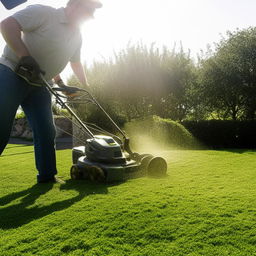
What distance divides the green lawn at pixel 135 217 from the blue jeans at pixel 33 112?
1.08 feet

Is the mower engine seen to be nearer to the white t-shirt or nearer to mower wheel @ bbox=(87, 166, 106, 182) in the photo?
mower wheel @ bbox=(87, 166, 106, 182)

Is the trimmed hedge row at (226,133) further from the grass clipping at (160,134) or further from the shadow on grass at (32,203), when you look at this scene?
the shadow on grass at (32,203)

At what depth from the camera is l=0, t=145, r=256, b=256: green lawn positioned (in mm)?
1939

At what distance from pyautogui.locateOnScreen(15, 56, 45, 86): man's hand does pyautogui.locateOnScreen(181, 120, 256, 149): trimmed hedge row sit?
9458mm

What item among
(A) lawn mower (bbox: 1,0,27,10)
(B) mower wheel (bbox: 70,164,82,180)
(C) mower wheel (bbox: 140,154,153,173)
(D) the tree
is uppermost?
(D) the tree

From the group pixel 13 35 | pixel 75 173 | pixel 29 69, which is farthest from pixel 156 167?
pixel 13 35

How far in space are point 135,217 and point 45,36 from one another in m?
1.84

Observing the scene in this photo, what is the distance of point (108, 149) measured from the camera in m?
3.69

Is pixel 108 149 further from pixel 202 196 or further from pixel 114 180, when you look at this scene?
pixel 202 196

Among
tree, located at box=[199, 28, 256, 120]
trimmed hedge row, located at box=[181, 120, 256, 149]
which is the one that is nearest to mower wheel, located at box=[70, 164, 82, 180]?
trimmed hedge row, located at box=[181, 120, 256, 149]

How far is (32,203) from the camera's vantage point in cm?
296

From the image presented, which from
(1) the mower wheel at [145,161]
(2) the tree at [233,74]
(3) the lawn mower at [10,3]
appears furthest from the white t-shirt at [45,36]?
(2) the tree at [233,74]

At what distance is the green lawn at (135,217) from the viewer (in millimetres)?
1939

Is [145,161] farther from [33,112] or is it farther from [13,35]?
[13,35]
